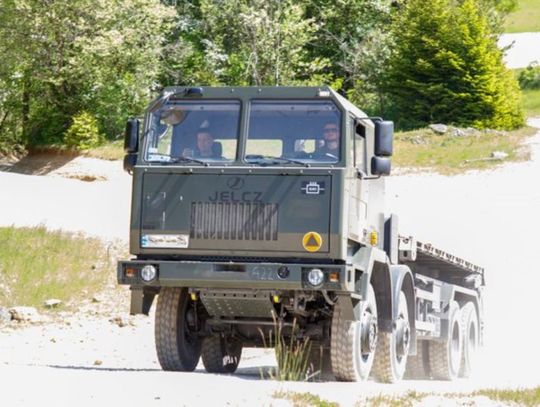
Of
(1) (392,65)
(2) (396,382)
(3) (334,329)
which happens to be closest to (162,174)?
(3) (334,329)

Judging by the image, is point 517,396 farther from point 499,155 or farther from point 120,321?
point 499,155

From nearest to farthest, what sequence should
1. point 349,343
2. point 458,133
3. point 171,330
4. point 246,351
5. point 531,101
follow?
point 349,343, point 171,330, point 246,351, point 458,133, point 531,101

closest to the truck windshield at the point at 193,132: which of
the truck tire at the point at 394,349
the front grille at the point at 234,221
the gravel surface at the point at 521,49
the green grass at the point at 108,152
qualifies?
the front grille at the point at 234,221

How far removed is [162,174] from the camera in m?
13.7

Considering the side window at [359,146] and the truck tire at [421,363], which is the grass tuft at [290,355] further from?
the truck tire at [421,363]

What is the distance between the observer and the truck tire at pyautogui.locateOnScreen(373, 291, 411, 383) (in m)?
15.3

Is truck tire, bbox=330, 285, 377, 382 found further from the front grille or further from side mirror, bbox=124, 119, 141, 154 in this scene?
side mirror, bbox=124, 119, 141, 154

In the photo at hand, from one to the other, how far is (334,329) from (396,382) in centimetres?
200

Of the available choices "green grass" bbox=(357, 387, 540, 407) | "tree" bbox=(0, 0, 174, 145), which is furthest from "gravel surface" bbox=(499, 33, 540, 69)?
"green grass" bbox=(357, 387, 540, 407)

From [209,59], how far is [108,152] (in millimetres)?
8577

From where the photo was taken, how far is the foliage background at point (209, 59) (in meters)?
48.6

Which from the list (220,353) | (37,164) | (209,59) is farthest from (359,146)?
(209,59)

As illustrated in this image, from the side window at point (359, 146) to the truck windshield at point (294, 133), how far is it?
1.36 feet

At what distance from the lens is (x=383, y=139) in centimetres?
1377
